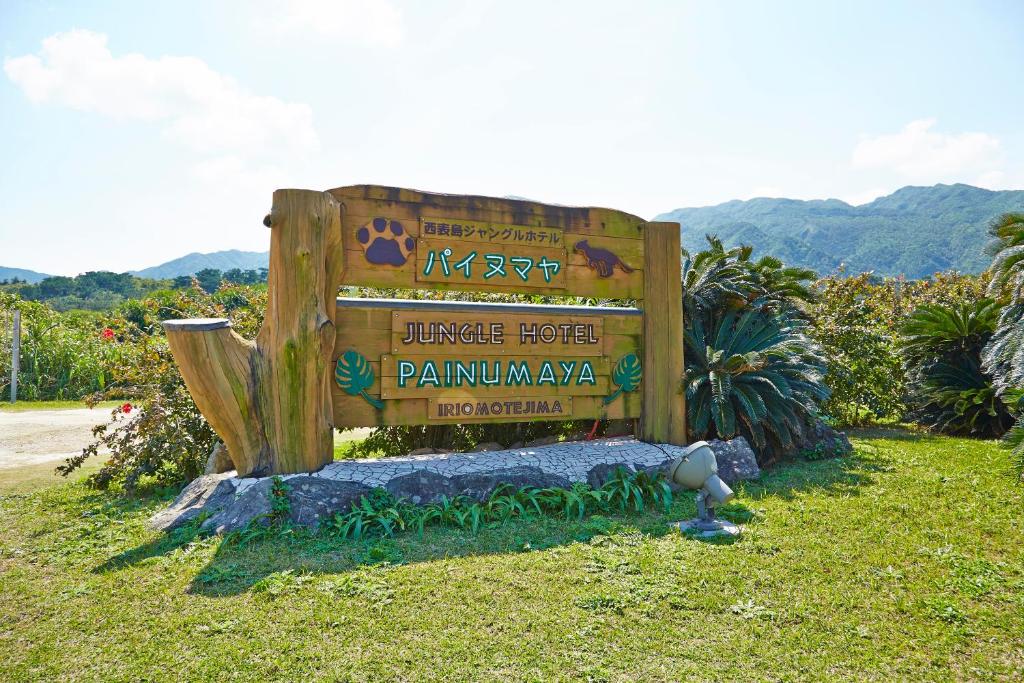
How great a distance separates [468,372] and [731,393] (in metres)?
2.90

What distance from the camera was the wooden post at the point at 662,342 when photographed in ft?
21.6

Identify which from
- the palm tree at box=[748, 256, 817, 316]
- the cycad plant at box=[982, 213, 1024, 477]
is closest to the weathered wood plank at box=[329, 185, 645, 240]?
the palm tree at box=[748, 256, 817, 316]

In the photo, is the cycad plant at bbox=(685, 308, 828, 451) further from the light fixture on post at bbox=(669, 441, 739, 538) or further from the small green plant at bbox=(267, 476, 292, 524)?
the small green plant at bbox=(267, 476, 292, 524)

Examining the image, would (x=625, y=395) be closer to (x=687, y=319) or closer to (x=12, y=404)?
(x=687, y=319)

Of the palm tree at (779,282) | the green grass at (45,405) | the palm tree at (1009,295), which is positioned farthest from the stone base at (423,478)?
the green grass at (45,405)

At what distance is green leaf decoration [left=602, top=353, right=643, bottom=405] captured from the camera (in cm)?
648

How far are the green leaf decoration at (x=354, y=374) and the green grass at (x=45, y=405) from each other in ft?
35.2

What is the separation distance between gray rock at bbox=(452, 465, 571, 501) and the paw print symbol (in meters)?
2.05

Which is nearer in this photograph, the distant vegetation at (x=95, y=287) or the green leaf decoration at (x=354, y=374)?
the green leaf decoration at (x=354, y=374)

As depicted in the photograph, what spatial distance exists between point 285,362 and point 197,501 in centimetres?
133

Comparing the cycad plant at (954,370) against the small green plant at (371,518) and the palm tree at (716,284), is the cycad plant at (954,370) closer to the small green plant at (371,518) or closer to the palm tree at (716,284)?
the palm tree at (716,284)

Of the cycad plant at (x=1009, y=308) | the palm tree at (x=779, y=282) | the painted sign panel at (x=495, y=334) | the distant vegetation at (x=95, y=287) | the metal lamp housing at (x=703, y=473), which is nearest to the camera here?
the metal lamp housing at (x=703, y=473)

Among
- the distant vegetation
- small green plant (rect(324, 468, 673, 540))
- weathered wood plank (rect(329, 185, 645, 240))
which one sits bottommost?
small green plant (rect(324, 468, 673, 540))

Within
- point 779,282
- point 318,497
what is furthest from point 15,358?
point 779,282
